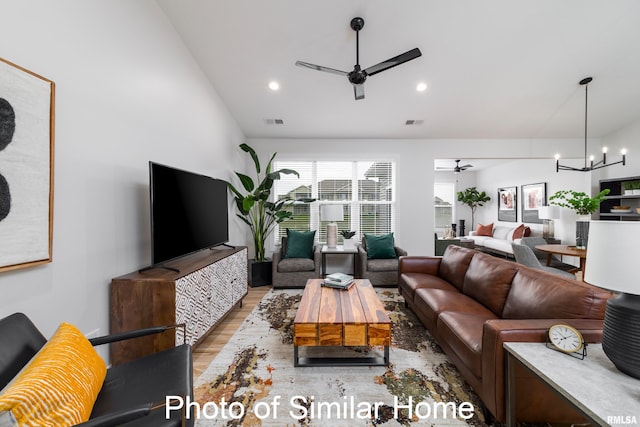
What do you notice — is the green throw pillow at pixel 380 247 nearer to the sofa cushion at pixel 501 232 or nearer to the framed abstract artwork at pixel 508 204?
the sofa cushion at pixel 501 232

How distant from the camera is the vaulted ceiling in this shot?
8.46 ft

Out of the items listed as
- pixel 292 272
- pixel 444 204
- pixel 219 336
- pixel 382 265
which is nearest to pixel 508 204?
pixel 444 204

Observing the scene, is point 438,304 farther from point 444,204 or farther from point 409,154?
point 444,204

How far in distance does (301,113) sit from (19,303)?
12.3ft

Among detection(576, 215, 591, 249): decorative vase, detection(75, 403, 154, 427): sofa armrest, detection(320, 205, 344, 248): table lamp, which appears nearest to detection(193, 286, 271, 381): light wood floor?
detection(75, 403, 154, 427): sofa armrest

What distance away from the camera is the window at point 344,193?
4.98 metres

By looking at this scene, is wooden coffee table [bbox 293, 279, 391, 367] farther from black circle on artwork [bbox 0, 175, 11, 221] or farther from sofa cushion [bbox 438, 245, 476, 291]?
black circle on artwork [bbox 0, 175, 11, 221]

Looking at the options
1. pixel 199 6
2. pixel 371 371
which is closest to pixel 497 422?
pixel 371 371

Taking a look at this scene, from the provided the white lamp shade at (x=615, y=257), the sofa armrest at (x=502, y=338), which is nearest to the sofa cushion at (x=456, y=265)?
the sofa armrest at (x=502, y=338)

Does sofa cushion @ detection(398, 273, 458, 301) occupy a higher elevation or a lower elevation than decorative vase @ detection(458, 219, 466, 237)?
lower

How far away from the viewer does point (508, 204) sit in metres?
7.12

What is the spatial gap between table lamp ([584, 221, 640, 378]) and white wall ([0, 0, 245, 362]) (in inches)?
112

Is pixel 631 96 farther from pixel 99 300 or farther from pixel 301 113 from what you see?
pixel 99 300

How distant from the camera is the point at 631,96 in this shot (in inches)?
150
